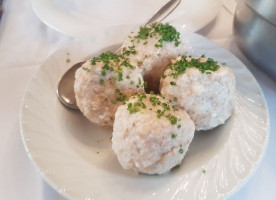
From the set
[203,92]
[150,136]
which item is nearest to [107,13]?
[203,92]

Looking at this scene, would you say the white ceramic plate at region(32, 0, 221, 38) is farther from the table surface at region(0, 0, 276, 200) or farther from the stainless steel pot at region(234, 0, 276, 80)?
the stainless steel pot at region(234, 0, 276, 80)

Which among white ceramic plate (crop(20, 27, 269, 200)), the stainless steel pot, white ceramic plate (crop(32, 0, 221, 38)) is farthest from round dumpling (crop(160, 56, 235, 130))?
white ceramic plate (crop(32, 0, 221, 38))

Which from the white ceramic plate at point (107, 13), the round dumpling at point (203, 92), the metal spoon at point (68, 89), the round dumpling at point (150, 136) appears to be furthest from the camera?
the white ceramic plate at point (107, 13)

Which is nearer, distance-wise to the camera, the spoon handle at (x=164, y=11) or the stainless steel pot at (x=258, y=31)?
the stainless steel pot at (x=258, y=31)

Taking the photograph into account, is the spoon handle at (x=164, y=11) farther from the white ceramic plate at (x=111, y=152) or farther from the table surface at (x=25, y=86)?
the white ceramic plate at (x=111, y=152)

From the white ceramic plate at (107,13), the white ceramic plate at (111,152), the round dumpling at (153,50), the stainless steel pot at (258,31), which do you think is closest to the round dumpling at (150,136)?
the white ceramic plate at (111,152)

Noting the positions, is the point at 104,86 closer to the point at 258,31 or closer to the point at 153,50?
the point at 153,50
